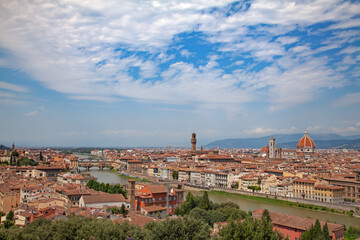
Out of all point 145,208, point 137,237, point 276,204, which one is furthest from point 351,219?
point 137,237

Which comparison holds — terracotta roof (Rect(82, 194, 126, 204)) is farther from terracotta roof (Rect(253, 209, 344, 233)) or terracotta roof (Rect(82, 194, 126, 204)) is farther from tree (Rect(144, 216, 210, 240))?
terracotta roof (Rect(253, 209, 344, 233))

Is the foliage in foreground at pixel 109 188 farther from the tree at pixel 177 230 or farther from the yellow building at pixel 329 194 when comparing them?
the yellow building at pixel 329 194

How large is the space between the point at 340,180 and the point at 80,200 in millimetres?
16725

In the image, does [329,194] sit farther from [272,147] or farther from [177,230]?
[272,147]

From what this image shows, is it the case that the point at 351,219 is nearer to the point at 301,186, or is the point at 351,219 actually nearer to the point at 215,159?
the point at 301,186

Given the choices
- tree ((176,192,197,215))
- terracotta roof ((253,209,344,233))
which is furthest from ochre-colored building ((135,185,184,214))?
terracotta roof ((253,209,344,233))

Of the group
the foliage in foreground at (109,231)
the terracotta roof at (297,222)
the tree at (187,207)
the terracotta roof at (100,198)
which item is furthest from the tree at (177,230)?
the terracotta roof at (100,198)

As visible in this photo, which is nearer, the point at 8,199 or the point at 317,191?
the point at 8,199

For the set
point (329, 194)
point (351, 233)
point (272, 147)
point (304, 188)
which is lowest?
point (351, 233)

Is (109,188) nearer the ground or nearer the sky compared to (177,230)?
nearer the ground

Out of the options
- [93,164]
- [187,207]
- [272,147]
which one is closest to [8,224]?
[187,207]

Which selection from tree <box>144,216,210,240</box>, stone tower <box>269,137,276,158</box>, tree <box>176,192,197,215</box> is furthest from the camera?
stone tower <box>269,137,276,158</box>

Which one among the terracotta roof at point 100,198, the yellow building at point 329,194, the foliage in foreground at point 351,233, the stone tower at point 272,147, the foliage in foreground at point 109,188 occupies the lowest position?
the foliage in foreground at point 351,233

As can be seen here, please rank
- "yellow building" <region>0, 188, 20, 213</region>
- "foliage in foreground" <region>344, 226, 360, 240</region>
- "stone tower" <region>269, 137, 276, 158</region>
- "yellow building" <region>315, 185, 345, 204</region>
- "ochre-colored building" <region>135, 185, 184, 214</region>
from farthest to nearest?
"stone tower" <region>269, 137, 276, 158</region> → "yellow building" <region>315, 185, 345, 204</region> → "yellow building" <region>0, 188, 20, 213</region> → "ochre-colored building" <region>135, 185, 184, 214</region> → "foliage in foreground" <region>344, 226, 360, 240</region>
